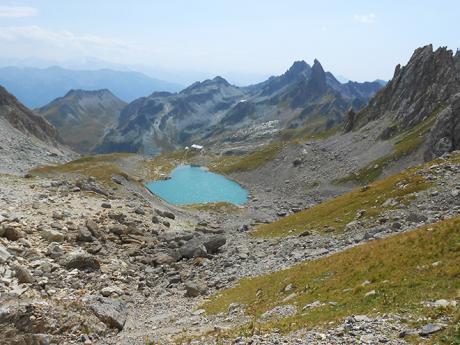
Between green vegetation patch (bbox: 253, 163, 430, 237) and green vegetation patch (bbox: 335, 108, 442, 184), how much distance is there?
6654cm

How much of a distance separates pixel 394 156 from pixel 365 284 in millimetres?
112393

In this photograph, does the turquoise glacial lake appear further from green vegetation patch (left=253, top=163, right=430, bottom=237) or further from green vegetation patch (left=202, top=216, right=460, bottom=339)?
green vegetation patch (left=202, top=216, right=460, bottom=339)

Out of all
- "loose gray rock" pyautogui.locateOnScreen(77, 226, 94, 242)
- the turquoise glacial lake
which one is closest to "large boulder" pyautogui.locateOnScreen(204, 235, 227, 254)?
"loose gray rock" pyautogui.locateOnScreen(77, 226, 94, 242)

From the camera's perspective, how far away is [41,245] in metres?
40.2

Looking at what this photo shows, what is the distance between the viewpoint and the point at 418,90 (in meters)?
161

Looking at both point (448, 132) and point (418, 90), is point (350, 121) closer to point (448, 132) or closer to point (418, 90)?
point (418, 90)

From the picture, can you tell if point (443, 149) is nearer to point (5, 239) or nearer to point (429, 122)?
point (429, 122)

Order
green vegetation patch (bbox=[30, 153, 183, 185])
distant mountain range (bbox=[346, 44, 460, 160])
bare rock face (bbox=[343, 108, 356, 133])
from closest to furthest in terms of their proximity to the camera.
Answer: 1. green vegetation patch (bbox=[30, 153, 183, 185])
2. distant mountain range (bbox=[346, 44, 460, 160])
3. bare rock face (bbox=[343, 108, 356, 133])

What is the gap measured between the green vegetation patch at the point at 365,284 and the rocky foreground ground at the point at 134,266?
1.45 meters

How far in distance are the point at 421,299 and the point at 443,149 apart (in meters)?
86.3

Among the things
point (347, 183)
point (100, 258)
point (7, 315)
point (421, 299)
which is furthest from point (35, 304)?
point (347, 183)

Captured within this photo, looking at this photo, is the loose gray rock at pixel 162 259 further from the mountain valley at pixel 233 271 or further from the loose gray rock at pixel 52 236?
the loose gray rock at pixel 52 236

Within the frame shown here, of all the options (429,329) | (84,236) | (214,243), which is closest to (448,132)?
(214,243)

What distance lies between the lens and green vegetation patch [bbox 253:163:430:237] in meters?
52.8
